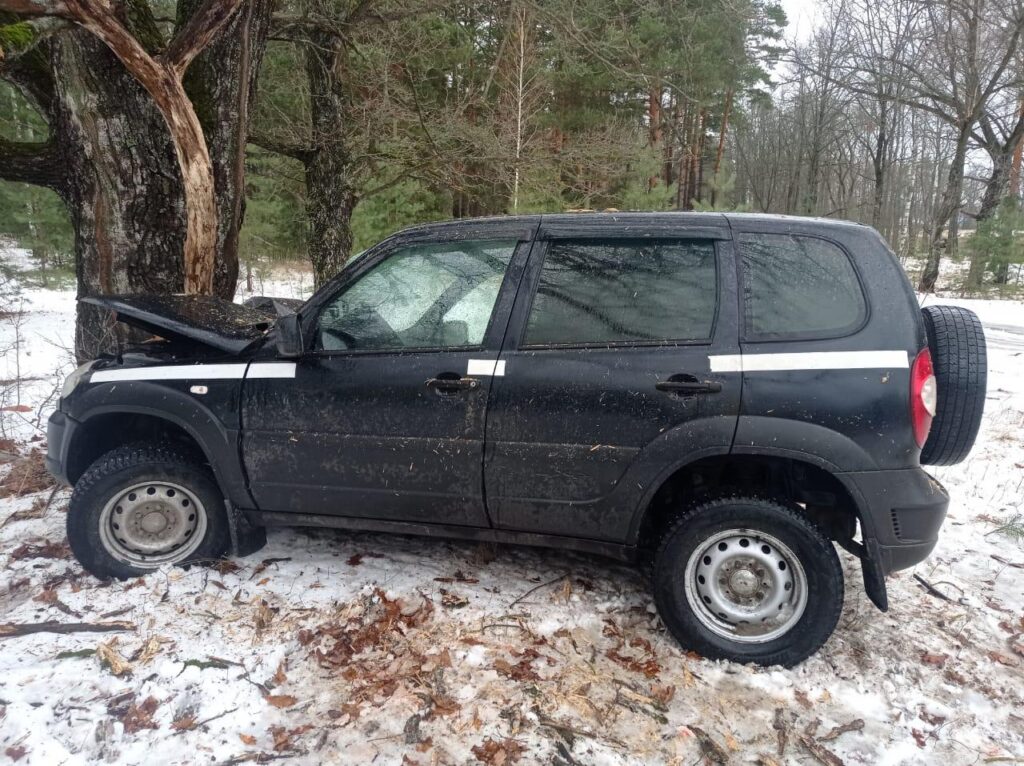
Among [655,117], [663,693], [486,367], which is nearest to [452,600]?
[663,693]

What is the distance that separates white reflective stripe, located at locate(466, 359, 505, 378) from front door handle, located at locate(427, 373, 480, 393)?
0.04 meters

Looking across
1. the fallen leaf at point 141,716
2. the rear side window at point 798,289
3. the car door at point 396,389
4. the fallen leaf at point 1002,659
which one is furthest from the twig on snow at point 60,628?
the fallen leaf at point 1002,659

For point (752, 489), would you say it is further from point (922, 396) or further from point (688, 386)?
point (922, 396)

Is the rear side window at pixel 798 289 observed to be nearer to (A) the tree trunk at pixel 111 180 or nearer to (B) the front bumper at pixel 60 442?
(B) the front bumper at pixel 60 442

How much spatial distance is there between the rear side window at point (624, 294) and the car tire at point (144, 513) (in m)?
1.98

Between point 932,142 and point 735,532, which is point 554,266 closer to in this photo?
point 735,532

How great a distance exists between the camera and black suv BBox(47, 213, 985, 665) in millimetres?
2682

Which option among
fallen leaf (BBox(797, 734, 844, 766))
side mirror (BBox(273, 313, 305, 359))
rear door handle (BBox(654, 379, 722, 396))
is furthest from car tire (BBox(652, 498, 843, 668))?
side mirror (BBox(273, 313, 305, 359))

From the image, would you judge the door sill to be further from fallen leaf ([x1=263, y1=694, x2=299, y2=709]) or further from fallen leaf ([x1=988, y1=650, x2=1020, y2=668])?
fallen leaf ([x1=988, y1=650, x2=1020, y2=668])

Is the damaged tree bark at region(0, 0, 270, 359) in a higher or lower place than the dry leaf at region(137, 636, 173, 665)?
higher

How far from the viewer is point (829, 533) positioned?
3.09m

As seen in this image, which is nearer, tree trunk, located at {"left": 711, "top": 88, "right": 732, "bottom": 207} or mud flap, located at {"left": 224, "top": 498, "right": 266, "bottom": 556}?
mud flap, located at {"left": 224, "top": 498, "right": 266, "bottom": 556}

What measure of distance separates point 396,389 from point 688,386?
4.44 ft

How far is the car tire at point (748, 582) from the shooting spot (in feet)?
8.98
